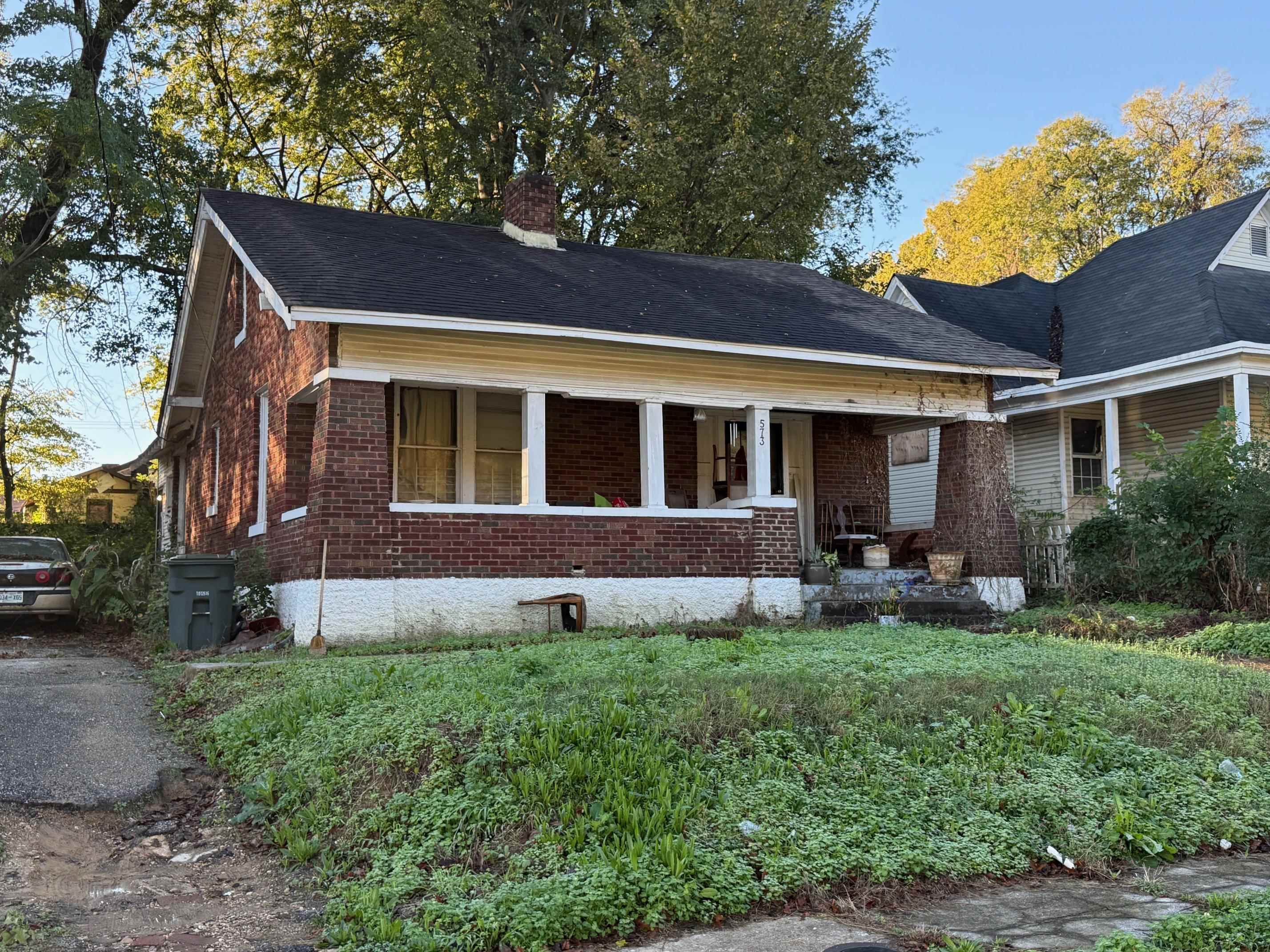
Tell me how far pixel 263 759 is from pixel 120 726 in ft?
6.56

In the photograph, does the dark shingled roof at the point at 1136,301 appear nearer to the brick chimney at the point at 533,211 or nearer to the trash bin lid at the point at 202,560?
the brick chimney at the point at 533,211

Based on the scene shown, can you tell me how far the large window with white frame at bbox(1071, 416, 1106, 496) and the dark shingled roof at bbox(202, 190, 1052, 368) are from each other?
436 cm

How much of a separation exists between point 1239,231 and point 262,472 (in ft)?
54.2

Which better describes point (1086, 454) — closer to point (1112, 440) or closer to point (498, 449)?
point (1112, 440)

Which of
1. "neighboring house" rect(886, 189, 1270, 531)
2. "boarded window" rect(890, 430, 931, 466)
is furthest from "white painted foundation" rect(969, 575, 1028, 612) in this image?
"boarded window" rect(890, 430, 931, 466)

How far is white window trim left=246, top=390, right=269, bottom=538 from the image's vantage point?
14734mm

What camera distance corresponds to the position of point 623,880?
4.63 meters

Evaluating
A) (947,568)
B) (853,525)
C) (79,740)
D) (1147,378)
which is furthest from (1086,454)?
(79,740)

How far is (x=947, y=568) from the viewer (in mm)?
Answer: 14805

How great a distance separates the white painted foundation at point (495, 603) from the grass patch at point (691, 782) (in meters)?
3.75

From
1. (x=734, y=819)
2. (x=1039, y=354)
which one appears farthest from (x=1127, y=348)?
(x=734, y=819)

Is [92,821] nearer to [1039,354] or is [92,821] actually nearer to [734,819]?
[734,819]

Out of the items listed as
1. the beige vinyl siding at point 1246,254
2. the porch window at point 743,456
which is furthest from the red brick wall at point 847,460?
the beige vinyl siding at point 1246,254

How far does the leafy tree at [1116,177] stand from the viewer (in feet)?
124
